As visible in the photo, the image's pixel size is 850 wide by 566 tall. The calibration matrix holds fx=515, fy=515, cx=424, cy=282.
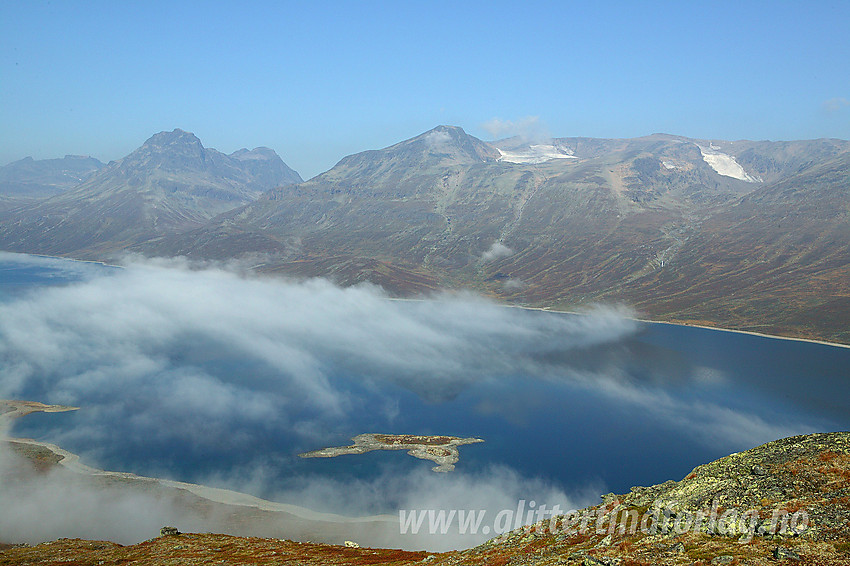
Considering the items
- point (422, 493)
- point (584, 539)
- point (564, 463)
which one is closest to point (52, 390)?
point (422, 493)

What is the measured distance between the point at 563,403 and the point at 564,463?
51163 millimetres

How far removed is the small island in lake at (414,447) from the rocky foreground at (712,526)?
237 ft

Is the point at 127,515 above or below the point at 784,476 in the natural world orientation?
below

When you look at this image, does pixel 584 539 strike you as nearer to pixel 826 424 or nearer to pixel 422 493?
pixel 422 493

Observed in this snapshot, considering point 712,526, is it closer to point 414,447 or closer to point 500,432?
point 414,447

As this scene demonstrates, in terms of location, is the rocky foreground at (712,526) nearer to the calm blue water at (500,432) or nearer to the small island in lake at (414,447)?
the calm blue water at (500,432)

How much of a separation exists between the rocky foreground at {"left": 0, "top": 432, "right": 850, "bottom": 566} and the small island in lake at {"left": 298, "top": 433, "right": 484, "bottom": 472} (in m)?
72.3

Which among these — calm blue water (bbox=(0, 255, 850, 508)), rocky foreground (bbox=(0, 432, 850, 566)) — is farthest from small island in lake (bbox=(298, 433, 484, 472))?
rocky foreground (bbox=(0, 432, 850, 566))

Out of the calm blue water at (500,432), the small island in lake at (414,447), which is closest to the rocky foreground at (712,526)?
the calm blue water at (500,432)

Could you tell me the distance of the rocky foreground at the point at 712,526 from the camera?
3594 cm

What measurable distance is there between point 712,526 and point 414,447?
381 ft

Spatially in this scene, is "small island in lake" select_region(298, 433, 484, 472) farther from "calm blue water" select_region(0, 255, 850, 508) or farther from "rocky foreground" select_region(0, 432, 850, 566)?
"rocky foreground" select_region(0, 432, 850, 566)

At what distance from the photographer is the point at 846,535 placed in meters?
34.8

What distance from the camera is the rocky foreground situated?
35938 mm
